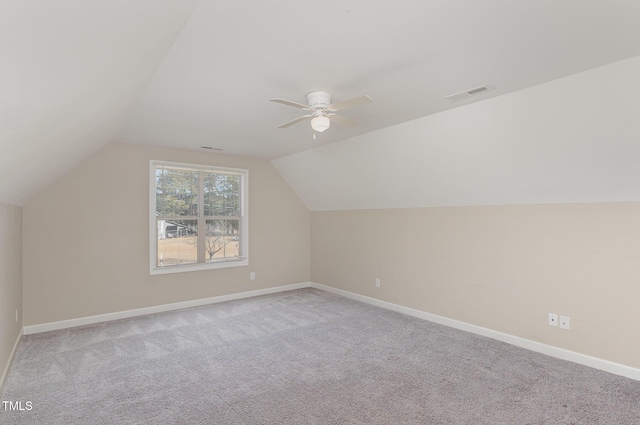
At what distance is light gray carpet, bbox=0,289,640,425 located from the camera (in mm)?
2330

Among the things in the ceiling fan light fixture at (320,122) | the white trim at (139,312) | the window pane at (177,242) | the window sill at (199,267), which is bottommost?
the white trim at (139,312)

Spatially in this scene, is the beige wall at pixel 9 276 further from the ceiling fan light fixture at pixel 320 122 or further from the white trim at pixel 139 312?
the ceiling fan light fixture at pixel 320 122

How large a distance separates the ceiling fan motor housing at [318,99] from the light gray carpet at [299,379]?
2.33 m

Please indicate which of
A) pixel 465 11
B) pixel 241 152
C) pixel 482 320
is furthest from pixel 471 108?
pixel 241 152

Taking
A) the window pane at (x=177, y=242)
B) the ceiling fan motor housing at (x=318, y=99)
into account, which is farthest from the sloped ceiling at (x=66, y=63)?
the window pane at (x=177, y=242)

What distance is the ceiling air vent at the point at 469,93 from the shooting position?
2.65 m

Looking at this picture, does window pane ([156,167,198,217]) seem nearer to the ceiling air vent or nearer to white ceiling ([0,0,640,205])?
white ceiling ([0,0,640,205])

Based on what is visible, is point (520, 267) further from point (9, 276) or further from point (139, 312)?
point (9, 276)

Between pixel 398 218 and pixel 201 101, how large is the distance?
10.1ft

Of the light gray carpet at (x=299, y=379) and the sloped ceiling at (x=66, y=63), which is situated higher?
the sloped ceiling at (x=66, y=63)

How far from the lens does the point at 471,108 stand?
3043 millimetres

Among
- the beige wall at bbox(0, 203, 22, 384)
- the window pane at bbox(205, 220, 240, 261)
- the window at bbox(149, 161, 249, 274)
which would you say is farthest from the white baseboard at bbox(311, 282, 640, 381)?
the beige wall at bbox(0, 203, 22, 384)

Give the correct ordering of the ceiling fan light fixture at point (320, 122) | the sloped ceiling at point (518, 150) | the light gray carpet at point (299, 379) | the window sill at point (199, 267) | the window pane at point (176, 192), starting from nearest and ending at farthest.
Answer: the light gray carpet at point (299, 379), the sloped ceiling at point (518, 150), the ceiling fan light fixture at point (320, 122), the window sill at point (199, 267), the window pane at point (176, 192)

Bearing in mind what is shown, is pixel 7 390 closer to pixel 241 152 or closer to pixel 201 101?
pixel 201 101
